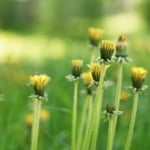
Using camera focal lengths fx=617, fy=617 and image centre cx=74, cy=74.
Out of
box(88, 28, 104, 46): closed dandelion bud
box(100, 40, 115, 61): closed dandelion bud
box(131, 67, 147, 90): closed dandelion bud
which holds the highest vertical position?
box(88, 28, 104, 46): closed dandelion bud

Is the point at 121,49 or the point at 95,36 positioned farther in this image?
the point at 95,36

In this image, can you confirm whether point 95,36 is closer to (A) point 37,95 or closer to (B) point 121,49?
(B) point 121,49

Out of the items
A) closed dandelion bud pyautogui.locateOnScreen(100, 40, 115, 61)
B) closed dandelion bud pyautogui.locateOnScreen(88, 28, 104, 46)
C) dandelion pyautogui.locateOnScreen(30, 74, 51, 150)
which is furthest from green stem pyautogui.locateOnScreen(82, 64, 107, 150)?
closed dandelion bud pyautogui.locateOnScreen(88, 28, 104, 46)

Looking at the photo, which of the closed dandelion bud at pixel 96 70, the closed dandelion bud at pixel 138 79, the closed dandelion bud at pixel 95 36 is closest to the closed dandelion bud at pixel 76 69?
the closed dandelion bud at pixel 96 70

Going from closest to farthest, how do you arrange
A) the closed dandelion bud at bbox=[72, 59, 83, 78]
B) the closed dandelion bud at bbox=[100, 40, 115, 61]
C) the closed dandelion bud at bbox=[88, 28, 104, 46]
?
the closed dandelion bud at bbox=[100, 40, 115, 61]
the closed dandelion bud at bbox=[72, 59, 83, 78]
the closed dandelion bud at bbox=[88, 28, 104, 46]

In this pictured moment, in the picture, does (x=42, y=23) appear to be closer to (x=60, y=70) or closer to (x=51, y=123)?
(x=60, y=70)

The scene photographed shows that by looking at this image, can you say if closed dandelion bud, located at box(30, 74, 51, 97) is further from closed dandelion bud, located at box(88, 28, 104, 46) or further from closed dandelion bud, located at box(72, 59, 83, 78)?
closed dandelion bud, located at box(88, 28, 104, 46)

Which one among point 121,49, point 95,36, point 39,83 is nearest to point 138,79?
point 121,49

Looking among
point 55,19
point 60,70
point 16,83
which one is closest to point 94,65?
point 16,83

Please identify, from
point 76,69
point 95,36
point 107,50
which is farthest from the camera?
point 95,36

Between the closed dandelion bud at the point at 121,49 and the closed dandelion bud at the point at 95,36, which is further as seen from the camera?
the closed dandelion bud at the point at 95,36

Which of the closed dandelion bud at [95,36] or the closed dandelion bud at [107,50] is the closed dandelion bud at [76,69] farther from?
the closed dandelion bud at [95,36]

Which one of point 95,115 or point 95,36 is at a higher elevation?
point 95,36
